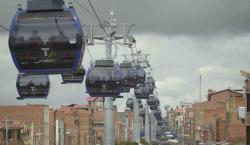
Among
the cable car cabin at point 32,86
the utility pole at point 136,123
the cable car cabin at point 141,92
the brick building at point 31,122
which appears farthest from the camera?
the brick building at point 31,122

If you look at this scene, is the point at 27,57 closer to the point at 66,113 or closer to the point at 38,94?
the point at 38,94

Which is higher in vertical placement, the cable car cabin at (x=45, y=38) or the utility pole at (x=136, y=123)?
the cable car cabin at (x=45, y=38)

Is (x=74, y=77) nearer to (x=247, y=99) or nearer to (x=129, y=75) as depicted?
(x=129, y=75)

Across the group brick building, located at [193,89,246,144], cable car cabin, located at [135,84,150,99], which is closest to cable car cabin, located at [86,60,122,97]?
cable car cabin, located at [135,84,150,99]

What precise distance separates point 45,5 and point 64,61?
1537 millimetres

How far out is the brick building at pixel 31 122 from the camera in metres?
84.9

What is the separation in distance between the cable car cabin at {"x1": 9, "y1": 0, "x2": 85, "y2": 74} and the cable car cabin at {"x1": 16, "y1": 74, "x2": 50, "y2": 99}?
1524 centimetres

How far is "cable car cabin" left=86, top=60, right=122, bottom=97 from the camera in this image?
3334cm

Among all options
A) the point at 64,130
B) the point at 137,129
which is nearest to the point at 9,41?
the point at 137,129

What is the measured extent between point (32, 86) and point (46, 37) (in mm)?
16469

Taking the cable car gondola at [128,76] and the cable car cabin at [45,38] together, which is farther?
the cable car gondola at [128,76]

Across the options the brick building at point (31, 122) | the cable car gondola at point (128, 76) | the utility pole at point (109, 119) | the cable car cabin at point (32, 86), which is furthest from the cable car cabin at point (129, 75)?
the brick building at point (31, 122)

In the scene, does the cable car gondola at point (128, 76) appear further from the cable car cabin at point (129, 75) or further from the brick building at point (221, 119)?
the brick building at point (221, 119)

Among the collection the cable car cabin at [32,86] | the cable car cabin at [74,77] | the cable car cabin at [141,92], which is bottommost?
the cable car cabin at [32,86]
